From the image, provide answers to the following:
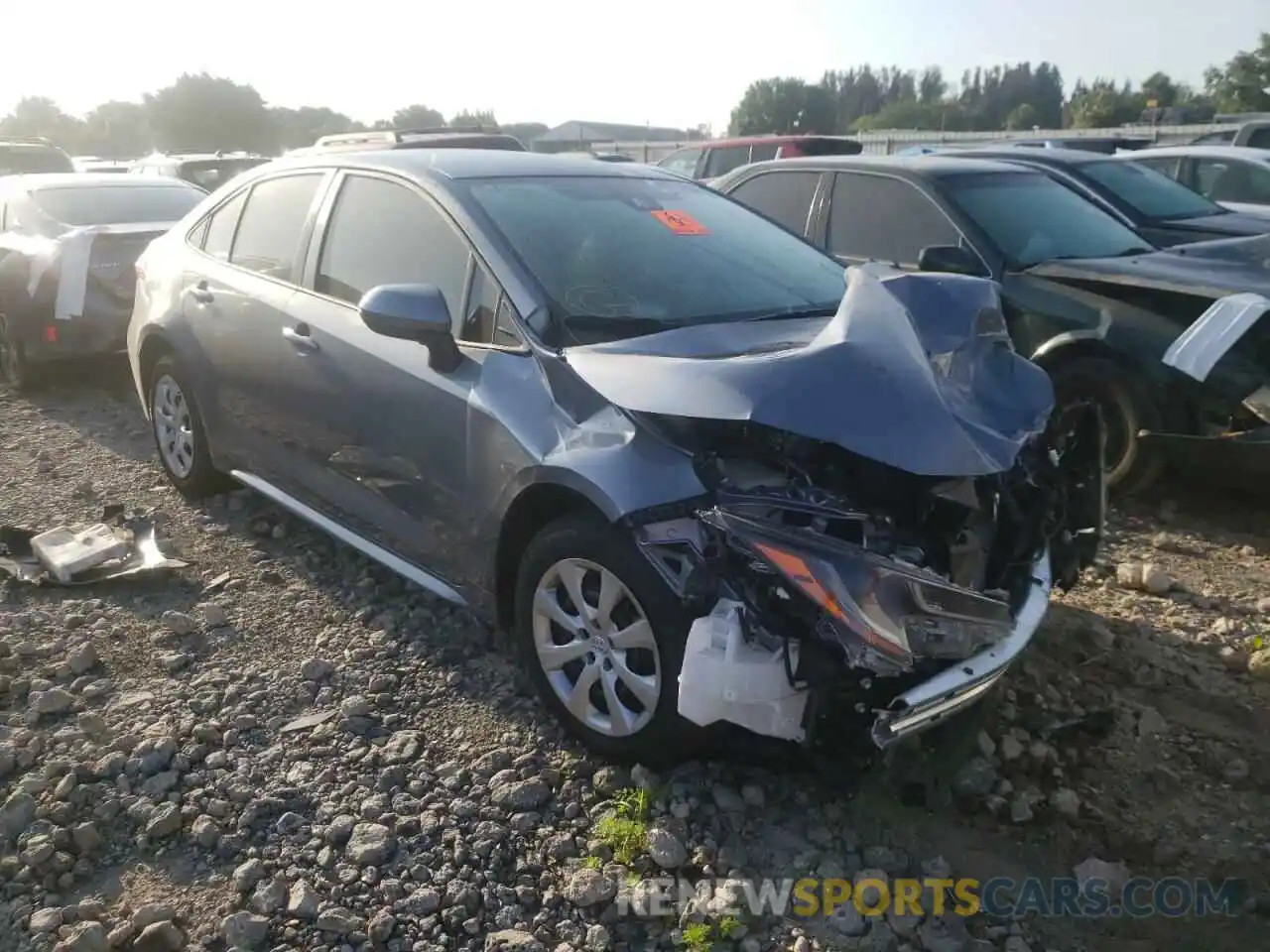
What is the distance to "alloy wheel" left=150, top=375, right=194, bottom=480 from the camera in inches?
211

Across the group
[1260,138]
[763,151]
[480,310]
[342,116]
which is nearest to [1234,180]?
[1260,138]

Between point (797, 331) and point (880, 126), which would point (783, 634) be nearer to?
point (797, 331)

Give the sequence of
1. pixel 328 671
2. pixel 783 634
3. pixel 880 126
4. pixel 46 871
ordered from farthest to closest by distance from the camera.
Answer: pixel 880 126, pixel 328 671, pixel 46 871, pixel 783 634

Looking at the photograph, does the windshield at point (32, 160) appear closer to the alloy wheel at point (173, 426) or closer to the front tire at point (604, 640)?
the alloy wheel at point (173, 426)

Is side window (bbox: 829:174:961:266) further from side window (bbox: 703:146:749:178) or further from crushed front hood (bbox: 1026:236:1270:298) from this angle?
side window (bbox: 703:146:749:178)

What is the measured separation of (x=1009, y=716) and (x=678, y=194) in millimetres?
2348

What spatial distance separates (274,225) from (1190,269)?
4450mm

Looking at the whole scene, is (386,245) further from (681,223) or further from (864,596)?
(864,596)

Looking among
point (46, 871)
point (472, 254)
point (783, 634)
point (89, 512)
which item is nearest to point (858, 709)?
point (783, 634)

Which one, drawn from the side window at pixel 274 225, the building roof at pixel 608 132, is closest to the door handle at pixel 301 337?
the side window at pixel 274 225

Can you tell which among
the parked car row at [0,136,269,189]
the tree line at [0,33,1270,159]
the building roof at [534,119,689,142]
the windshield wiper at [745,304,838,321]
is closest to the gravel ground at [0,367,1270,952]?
the windshield wiper at [745,304,838,321]

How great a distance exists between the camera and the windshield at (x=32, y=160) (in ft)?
50.8

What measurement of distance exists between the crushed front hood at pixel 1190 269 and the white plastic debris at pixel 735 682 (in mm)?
3492

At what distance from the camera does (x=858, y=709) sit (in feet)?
8.98
